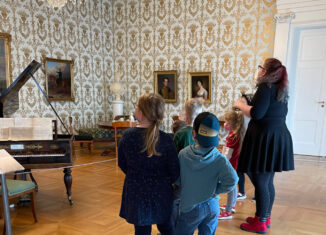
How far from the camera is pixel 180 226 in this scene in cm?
195

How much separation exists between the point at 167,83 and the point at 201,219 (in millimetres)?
7328

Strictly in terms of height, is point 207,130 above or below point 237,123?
above

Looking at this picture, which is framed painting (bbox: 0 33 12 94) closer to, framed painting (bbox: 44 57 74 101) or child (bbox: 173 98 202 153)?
framed painting (bbox: 44 57 74 101)

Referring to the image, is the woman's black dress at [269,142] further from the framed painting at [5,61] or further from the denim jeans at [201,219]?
the framed painting at [5,61]

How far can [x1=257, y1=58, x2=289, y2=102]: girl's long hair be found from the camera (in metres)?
2.58

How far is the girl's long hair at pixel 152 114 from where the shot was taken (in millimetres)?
1881

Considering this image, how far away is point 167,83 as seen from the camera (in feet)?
29.5

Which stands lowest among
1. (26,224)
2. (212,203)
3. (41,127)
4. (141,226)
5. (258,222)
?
(26,224)

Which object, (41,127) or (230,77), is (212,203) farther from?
(230,77)

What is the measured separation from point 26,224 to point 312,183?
4650mm

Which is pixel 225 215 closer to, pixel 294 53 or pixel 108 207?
pixel 108 207

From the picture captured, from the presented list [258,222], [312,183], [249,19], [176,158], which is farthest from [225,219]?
[249,19]

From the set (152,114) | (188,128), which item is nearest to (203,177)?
(152,114)

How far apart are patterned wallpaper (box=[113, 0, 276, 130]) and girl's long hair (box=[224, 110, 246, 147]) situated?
15.5 ft
